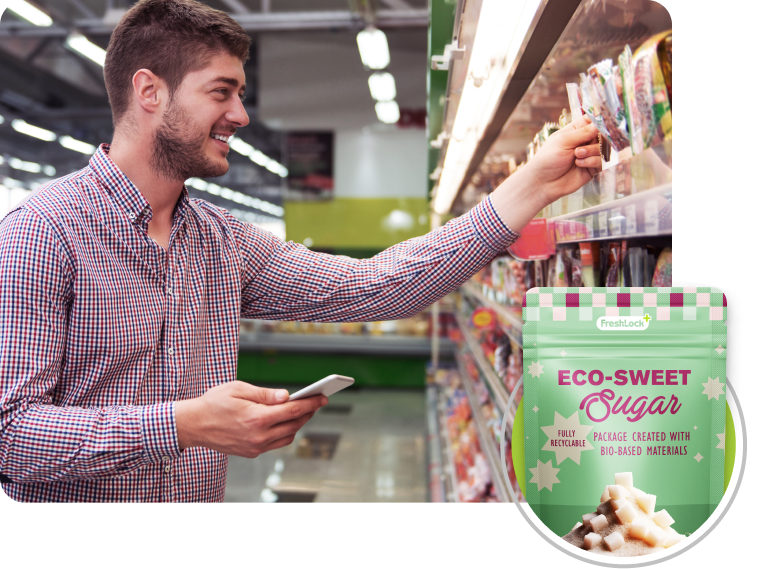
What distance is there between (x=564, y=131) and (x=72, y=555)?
105cm

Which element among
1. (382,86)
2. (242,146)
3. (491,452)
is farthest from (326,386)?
(242,146)

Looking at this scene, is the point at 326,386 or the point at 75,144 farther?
the point at 75,144

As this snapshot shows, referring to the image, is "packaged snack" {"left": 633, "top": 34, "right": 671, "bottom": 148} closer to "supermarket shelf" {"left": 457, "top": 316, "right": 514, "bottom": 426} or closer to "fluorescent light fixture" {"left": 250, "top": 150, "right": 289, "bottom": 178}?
"supermarket shelf" {"left": 457, "top": 316, "right": 514, "bottom": 426}

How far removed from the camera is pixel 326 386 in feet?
3.05

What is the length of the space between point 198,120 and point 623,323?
1.02 metres

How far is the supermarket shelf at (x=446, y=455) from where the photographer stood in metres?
3.32

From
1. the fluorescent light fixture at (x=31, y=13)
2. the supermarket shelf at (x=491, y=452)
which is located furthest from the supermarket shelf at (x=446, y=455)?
the fluorescent light fixture at (x=31, y=13)

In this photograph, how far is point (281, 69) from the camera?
A: 7789mm

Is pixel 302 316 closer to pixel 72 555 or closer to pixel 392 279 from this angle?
pixel 392 279

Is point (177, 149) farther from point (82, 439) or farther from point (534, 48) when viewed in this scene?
point (534, 48)

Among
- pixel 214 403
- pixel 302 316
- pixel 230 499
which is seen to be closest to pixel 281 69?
pixel 230 499

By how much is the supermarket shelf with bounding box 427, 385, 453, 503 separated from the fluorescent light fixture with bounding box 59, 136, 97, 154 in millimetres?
9424

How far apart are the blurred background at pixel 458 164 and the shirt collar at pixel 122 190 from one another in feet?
1.11

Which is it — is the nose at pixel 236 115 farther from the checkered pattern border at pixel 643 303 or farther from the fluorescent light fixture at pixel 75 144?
the fluorescent light fixture at pixel 75 144
